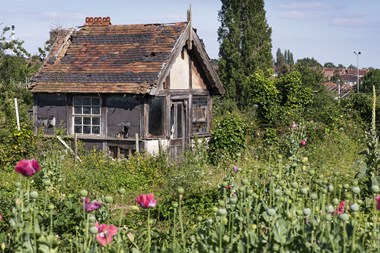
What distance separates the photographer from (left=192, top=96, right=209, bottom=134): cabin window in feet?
63.5

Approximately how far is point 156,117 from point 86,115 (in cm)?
192

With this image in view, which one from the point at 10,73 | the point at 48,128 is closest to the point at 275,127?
the point at 48,128

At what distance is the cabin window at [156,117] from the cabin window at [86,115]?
148cm

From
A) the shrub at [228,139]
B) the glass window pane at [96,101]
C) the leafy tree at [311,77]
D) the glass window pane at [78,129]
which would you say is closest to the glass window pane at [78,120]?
the glass window pane at [78,129]

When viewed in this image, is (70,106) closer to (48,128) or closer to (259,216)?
(48,128)

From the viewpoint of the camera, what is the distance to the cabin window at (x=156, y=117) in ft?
56.2

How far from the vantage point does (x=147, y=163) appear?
15.5m

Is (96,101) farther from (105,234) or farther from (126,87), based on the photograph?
(105,234)

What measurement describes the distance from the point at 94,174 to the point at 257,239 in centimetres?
982

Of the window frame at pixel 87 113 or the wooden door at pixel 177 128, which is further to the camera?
the wooden door at pixel 177 128

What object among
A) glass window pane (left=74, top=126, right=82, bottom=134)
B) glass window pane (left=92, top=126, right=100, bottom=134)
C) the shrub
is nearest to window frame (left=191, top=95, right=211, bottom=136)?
the shrub

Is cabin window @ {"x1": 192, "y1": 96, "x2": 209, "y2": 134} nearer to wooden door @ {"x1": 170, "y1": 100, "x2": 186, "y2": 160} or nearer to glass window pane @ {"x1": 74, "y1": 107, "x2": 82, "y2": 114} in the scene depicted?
wooden door @ {"x1": 170, "y1": 100, "x2": 186, "y2": 160}

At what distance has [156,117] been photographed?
17281mm

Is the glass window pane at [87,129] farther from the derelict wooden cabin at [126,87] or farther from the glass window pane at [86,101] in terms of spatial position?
the glass window pane at [86,101]
